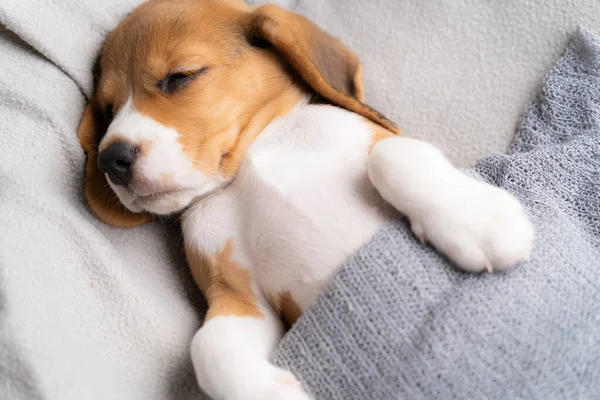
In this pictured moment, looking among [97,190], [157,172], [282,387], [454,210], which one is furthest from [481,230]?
[97,190]

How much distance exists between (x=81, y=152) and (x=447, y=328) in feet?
3.64

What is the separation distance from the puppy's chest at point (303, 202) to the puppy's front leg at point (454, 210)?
0.11m

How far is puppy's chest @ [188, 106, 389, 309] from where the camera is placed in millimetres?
1293

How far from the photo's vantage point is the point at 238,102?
4.98 feet

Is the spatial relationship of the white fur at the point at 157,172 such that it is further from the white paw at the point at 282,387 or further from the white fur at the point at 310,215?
the white paw at the point at 282,387

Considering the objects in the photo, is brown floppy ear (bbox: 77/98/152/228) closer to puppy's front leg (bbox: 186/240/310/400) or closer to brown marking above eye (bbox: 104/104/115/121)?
brown marking above eye (bbox: 104/104/115/121)

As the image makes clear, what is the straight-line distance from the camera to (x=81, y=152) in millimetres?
1543

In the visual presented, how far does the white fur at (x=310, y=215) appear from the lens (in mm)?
1137

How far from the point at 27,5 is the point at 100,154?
0.57 meters

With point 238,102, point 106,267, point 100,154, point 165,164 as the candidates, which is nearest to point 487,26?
point 238,102

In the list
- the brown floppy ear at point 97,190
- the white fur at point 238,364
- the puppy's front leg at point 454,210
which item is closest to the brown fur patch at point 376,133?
the puppy's front leg at point 454,210

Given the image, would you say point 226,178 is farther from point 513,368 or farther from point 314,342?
point 513,368

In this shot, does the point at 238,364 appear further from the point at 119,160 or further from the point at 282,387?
the point at 119,160

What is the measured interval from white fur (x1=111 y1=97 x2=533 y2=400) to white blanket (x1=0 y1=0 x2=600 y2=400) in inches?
6.4
